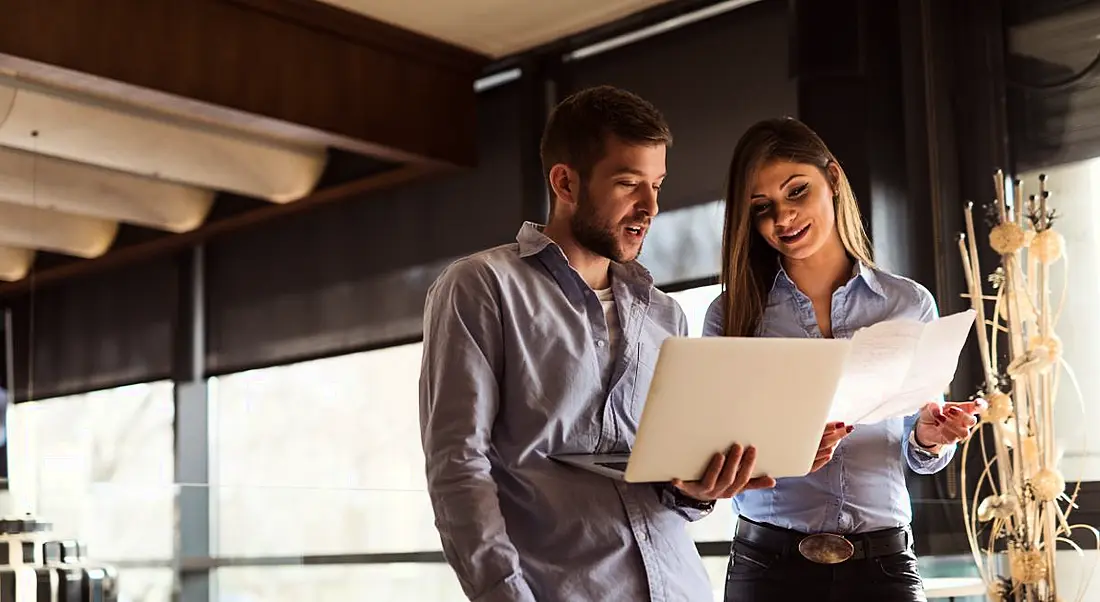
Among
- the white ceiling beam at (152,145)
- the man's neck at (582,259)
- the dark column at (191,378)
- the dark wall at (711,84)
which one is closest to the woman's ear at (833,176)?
the man's neck at (582,259)

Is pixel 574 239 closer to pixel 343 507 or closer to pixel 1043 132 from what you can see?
pixel 343 507

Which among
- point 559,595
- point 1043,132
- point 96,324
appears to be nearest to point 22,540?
point 96,324

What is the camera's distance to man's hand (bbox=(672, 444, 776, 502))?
1.42 metres

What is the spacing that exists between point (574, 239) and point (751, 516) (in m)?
0.52

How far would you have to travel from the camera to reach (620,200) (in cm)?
163

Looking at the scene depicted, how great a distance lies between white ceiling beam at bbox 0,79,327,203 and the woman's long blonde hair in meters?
2.39

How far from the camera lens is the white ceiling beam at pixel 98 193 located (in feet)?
11.5

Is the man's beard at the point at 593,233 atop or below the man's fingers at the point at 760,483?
atop

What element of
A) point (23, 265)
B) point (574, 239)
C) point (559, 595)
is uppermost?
point (23, 265)

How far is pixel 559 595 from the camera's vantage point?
149 cm

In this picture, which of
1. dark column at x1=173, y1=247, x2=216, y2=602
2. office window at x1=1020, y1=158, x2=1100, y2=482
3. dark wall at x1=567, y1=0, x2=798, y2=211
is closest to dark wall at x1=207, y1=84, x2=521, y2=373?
dark column at x1=173, y1=247, x2=216, y2=602

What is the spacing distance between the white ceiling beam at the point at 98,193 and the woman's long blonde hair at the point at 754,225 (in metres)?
2.30

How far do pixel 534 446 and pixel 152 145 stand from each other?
295cm

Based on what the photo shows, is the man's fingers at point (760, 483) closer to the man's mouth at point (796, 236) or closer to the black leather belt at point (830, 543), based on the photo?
the black leather belt at point (830, 543)
